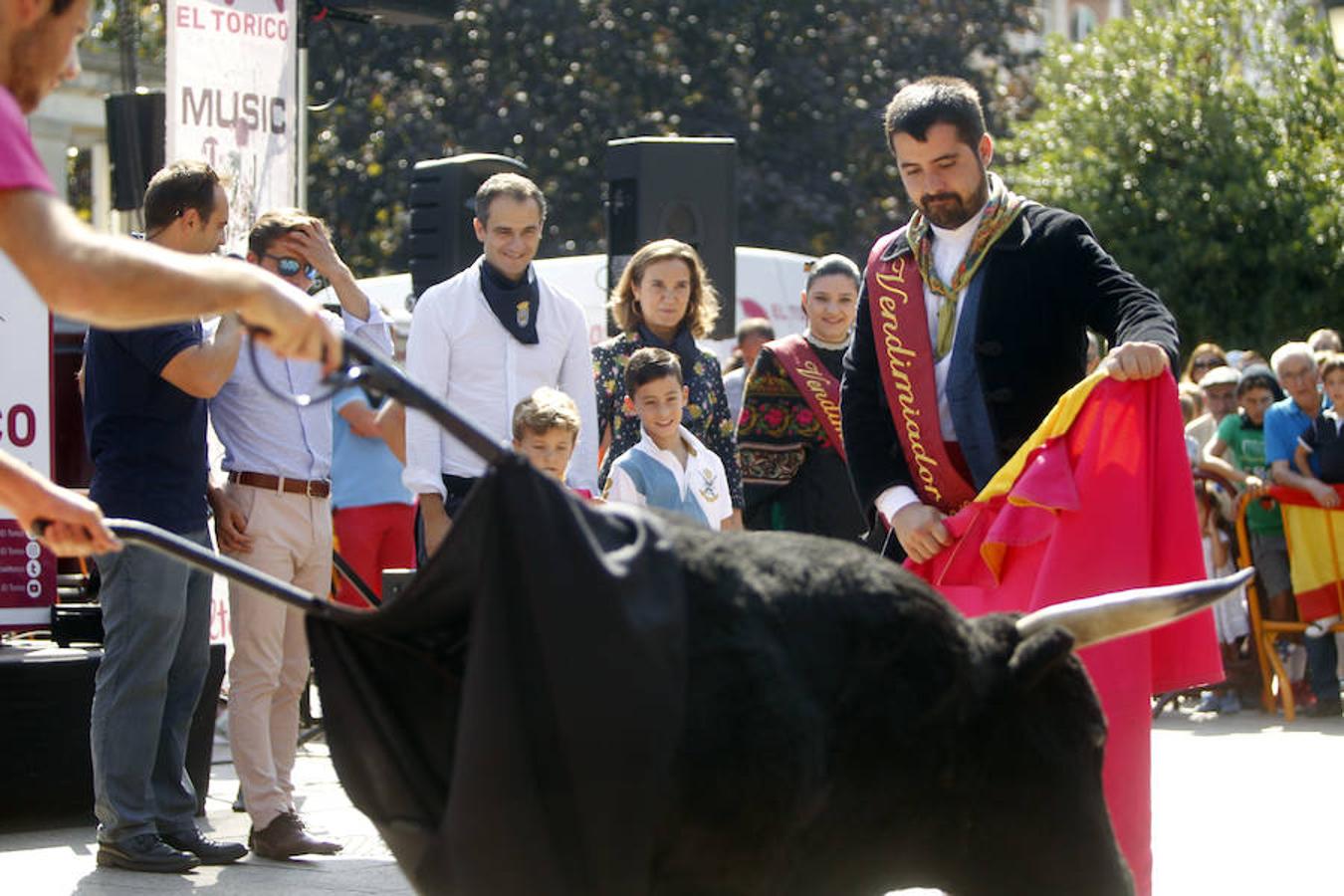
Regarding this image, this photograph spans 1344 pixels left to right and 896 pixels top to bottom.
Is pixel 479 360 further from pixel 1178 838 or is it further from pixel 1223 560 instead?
pixel 1223 560

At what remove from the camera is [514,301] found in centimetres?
768

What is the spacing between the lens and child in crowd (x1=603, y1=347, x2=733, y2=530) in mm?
7691

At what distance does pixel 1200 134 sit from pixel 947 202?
79.3ft

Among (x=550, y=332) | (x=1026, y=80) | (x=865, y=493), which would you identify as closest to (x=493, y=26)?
(x=1026, y=80)

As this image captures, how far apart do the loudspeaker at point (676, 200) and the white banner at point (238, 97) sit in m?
2.20

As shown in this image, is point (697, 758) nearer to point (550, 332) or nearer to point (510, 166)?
point (550, 332)

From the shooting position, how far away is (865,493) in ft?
17.7

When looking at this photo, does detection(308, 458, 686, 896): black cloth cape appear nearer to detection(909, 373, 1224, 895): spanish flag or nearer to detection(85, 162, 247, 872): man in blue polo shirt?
detection(909, 373, 1224, 895): spanish flag

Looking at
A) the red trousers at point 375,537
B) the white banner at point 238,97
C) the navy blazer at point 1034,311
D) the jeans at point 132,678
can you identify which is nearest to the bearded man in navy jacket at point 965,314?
the navy blazer at point 1034,311

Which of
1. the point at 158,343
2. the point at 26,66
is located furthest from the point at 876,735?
the point at 158,343

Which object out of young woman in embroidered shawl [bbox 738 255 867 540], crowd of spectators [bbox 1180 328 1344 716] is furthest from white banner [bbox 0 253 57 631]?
crowd of spectators [bbox 1180 328 1344 716]

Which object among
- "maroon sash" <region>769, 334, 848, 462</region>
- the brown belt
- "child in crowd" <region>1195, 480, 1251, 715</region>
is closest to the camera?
the brown belt

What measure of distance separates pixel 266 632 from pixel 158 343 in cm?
114

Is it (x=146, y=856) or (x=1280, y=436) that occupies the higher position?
(x=1280, y=436)
